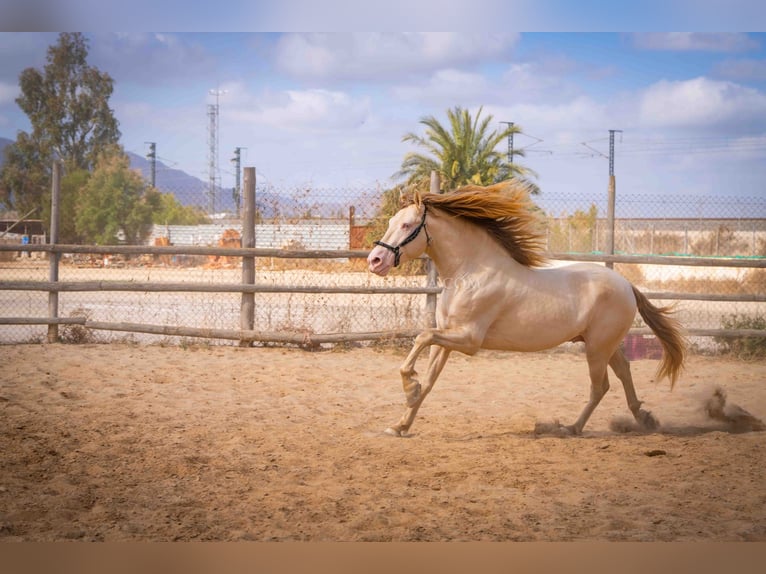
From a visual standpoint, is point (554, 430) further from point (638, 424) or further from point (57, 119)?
point (57, 119)

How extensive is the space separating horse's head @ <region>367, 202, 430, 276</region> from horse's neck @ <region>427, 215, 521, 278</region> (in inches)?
3.8

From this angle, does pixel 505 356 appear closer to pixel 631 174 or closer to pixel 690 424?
pixel 690 424

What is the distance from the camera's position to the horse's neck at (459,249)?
490 centimetres

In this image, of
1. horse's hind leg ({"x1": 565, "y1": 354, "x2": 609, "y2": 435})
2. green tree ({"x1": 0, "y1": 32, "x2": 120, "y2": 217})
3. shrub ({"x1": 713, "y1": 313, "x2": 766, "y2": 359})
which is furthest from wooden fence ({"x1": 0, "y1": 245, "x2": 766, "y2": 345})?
green tree ({"x1": 0, "y1": 32, "x2": 120, "y2": 217})

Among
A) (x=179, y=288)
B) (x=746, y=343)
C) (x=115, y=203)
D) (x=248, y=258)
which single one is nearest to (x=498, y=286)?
(x=248, y=258)

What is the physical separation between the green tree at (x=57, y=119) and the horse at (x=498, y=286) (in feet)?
60.5

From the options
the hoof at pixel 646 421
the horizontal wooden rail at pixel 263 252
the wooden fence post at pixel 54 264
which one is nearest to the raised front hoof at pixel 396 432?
the hoof at pixel 646 421

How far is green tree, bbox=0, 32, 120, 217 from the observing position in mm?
21641

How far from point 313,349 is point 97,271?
5046 millimetres

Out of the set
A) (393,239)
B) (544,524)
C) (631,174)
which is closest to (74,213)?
(631,174)

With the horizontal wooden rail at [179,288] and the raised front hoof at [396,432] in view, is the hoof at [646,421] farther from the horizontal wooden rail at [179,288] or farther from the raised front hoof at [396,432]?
the horizontal wooden rail at [179,288]

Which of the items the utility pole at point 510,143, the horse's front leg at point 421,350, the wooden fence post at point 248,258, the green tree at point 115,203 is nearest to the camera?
the horse's front leg at point 421,350

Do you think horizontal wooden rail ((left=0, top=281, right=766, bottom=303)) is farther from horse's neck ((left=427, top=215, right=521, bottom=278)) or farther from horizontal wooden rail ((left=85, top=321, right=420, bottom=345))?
horse's neck ((left=427, top=215, right=521, bottom=278))

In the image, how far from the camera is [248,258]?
876cm
